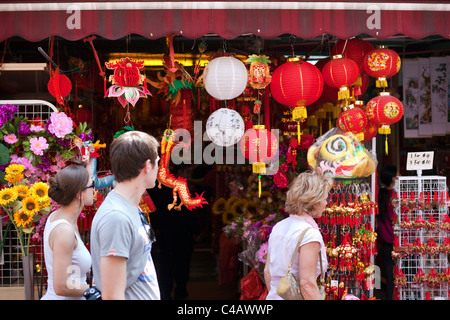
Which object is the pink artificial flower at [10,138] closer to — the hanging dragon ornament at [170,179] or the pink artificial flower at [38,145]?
the pink artificial flower at [38,145]

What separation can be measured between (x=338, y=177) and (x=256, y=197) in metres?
2.02

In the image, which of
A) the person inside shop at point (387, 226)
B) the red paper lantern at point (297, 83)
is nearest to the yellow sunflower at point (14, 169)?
the red paper lantern at point (297, 83)

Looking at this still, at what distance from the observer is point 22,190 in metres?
3.88

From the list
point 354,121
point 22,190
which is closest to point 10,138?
point 22,190

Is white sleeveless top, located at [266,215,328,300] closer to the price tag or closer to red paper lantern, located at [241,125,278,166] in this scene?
red paper lantern, located at [241,125,278,166]

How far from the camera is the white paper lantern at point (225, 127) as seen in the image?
14.0ft

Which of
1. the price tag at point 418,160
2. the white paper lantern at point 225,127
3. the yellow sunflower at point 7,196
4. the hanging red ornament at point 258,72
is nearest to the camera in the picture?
the yellow sunflower at point 7,196

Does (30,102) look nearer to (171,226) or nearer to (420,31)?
(171,226)

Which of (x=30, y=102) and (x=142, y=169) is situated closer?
→ (x=142, y=169)

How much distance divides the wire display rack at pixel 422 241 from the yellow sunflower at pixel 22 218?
3.17 m

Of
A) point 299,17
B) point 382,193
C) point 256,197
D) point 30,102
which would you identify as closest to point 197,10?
point 299,17

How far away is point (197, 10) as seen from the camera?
410 centimetres

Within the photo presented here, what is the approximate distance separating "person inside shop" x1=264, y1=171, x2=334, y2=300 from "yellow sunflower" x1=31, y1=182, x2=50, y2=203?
1745 mm

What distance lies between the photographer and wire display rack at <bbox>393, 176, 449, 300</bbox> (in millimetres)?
4828
